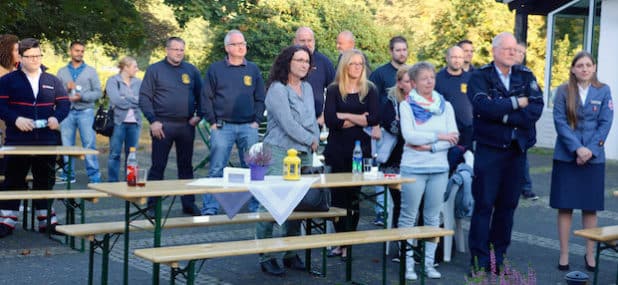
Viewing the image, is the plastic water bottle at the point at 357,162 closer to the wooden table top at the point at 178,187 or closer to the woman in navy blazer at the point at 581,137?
the wooden table top at the point at 178,187

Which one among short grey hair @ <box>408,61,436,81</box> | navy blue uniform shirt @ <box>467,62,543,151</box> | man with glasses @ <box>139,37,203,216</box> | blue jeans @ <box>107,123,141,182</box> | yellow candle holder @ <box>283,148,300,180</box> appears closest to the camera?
yellow candle holder @ <box>283,148,300,180</box>

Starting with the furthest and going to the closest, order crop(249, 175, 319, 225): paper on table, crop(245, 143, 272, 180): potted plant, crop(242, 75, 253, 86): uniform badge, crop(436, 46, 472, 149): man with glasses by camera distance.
Answer: crop(242, 75, 253, 86): uniform badge → crop(436, 46, 472, 149): man with glasses → crop(245, 143, 272, 180): potted plant → crop(249, 175, 319, 225): paper on table

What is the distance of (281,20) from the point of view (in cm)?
2214

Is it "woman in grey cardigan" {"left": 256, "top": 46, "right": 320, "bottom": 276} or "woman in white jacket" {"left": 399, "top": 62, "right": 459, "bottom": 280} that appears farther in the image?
"woman in grey cardigan" {"left": 256, "top": 46, "right": 320, "bottom": 276}

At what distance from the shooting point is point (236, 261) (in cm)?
862

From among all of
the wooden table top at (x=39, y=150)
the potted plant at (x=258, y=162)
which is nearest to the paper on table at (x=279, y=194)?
the potted plant at (x=258, y=162)

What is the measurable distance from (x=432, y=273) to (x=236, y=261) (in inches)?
67.4

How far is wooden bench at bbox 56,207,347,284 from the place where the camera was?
23.7 ft

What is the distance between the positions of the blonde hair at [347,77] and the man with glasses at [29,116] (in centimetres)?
301

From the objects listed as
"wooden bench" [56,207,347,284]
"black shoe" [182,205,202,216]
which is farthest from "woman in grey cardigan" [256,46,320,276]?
"black shoe" [182,205,202,216]

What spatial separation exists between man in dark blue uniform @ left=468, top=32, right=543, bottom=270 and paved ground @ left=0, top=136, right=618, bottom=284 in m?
0.45

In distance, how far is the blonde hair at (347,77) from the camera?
853cm

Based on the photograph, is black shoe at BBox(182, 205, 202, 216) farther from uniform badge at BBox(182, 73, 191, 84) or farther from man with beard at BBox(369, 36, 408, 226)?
man with beard at BBox(369, 36, 408, 226)

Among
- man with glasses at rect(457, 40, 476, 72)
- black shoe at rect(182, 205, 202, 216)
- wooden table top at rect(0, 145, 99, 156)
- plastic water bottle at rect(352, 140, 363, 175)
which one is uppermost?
man with glasses at rect(457, 40, 476, 72)
